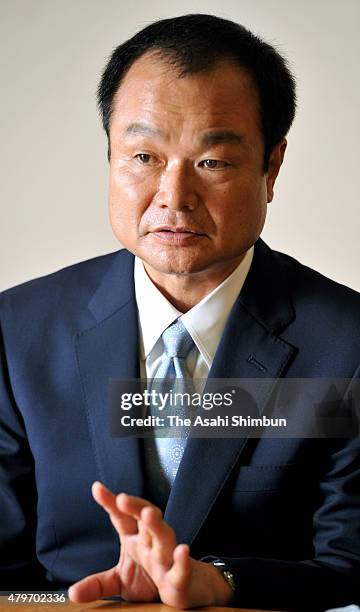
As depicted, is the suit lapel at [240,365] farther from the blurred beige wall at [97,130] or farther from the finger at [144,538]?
the blurred beige wall at [97,130]

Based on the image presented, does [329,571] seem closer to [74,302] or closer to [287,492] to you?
[287,492]

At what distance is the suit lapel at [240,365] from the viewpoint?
5.00ft

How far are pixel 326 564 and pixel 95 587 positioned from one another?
0.40 m

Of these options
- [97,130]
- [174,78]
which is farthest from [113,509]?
[97,130]

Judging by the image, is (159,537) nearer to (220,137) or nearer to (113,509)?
(113,509)

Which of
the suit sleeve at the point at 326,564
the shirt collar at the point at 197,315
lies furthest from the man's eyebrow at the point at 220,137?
the suit sleeve at the point at 326,564

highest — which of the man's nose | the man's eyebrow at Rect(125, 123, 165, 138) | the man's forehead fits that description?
the man's forehead

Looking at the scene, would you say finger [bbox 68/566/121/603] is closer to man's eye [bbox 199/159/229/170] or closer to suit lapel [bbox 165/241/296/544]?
suit lapel [bbox 165/241/296/544]

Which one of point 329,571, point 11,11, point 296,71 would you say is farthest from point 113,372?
point 11,11

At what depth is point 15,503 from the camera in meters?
1.63

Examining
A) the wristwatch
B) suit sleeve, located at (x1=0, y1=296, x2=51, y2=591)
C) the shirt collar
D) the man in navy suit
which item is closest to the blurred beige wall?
the man in navy suit

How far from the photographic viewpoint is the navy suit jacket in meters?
1.53

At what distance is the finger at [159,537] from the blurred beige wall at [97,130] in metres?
1.11

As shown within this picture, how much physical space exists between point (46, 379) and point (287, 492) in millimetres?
440
